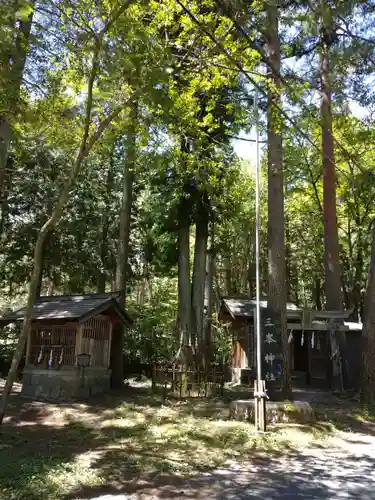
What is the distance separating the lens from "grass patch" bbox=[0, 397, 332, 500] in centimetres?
638

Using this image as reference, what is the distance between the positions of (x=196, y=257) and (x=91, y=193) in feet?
23.5

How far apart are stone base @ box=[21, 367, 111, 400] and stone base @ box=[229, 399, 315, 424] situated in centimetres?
552

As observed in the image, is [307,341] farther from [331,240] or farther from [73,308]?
[73,308]

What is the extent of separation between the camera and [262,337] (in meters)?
10.6

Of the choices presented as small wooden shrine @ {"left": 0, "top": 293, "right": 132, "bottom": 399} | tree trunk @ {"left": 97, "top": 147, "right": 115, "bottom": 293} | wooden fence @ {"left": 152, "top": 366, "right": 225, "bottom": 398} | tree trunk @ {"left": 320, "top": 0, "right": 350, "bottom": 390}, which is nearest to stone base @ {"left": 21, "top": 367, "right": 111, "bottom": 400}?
small wooden shrine @ {"left": 0, "top": 293, "right": 132, "bottom": 399}

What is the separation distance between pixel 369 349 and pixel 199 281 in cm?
596

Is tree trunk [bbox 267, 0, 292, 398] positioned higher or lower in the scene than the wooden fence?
higher

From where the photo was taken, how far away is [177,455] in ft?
25.3


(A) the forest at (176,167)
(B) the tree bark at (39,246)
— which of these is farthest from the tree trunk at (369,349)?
(B) the tree bark at (39,246)

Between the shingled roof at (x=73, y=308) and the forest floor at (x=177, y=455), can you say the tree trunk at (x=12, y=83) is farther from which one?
the forest floor at (x=177, y=455)

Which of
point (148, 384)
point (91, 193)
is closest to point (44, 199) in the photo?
point (91, 193)

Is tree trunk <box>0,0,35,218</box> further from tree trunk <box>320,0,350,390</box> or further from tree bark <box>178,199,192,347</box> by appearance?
tree trunk <box>320,0,350,390</box>

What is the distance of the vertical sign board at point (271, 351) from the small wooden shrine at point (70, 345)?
5742 millimetres

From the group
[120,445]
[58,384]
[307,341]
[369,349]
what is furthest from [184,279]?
[120,445]
